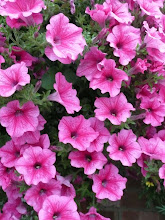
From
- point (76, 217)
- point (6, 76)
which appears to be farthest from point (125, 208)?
point (6, 76)

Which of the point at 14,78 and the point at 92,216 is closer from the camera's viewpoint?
the point at 14,78

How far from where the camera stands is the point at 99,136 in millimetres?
1015

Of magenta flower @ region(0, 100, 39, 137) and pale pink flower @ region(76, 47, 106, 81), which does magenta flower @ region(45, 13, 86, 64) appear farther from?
magenta flower @ region(0, 100, 39, 137)

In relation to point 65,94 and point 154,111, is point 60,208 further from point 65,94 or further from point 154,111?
point 154,111

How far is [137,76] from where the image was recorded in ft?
3.64

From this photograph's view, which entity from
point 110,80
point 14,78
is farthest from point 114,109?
point 14,78

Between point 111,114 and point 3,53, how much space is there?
39cm

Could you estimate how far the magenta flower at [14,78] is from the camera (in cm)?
89

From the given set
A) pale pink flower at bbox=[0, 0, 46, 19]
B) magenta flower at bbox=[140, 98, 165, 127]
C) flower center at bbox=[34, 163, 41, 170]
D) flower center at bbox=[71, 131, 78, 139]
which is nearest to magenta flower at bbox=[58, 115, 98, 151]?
flower center at bbox=[71, 131, 78, 139]

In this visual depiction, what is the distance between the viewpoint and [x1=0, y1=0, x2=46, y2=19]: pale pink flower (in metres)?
0.93

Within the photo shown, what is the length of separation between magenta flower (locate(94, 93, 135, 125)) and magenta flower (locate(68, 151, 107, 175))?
12 centimetres

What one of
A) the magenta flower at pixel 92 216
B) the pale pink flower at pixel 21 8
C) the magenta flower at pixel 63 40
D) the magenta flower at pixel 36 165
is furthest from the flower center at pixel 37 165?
the pale pink flower at pixel 21 8

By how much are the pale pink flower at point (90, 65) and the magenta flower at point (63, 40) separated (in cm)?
6

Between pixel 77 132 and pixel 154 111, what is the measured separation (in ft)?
0.93
